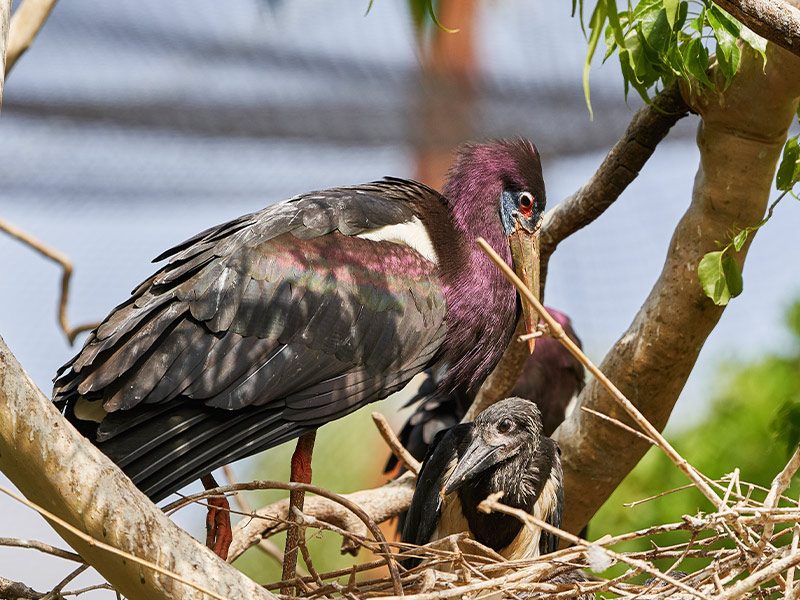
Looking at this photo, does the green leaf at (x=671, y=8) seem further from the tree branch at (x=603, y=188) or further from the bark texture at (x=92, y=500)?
the bark texture at (x=92, y=500)

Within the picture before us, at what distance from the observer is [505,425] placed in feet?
12.2

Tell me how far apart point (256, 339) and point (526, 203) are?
119 cm

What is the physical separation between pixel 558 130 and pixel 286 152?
1.15m

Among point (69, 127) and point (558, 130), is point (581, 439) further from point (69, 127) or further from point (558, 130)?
point (69, 127)

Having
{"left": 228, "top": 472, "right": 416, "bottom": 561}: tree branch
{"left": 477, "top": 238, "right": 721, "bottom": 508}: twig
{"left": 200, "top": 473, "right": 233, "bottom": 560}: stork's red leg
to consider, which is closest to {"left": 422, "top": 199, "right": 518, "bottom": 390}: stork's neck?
{"left": 228, "top": 472, "right": 416, "bottom": 561}: tree branch

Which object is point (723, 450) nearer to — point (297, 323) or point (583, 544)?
point (297, 323)

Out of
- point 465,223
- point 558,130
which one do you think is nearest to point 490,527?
point 465,223

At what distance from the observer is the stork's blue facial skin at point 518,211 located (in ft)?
13.6

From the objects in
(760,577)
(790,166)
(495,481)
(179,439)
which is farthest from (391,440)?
(760,577)

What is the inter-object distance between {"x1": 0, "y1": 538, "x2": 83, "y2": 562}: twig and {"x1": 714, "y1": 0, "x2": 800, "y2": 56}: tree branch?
1885 millimetres

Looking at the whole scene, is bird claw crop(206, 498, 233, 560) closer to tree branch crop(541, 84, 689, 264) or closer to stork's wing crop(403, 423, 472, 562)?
stork's wing crop(403, 423, 472, 562)

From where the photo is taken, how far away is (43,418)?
86.0 inches

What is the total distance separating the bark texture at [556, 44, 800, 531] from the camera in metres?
3.53

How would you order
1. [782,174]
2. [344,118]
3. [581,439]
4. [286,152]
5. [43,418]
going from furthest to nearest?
[286,152], [344,118], [581,439], [782,174], [43,418]
